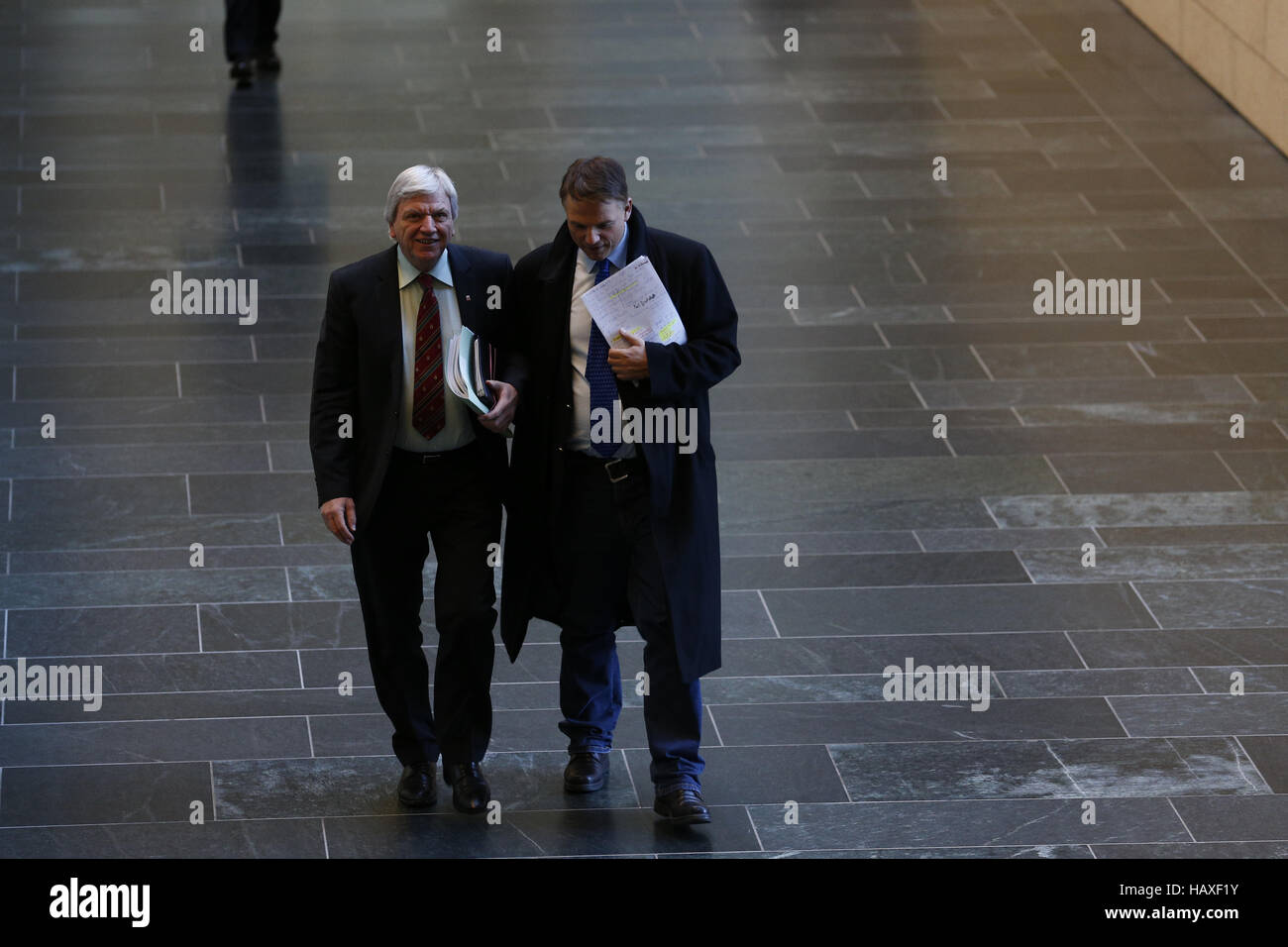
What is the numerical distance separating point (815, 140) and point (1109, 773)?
7.03 metres

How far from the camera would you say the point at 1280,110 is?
12.0 meters

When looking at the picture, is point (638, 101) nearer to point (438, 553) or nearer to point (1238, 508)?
point (1238, 508)

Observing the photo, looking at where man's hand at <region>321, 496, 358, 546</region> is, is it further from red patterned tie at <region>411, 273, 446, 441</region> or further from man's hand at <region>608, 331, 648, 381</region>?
man's hand at <region>608, 331, 648, 381</region>

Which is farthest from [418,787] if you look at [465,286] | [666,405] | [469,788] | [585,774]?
[465,286]

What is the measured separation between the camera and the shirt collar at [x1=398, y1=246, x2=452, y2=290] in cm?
539

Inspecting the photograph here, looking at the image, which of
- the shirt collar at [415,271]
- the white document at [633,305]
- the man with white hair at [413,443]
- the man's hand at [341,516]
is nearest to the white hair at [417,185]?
the man with white hair at [413,443]

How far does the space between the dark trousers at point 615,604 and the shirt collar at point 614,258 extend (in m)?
0.50

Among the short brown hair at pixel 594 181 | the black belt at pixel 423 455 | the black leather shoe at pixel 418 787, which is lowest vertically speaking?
the black leather shoe at pixel 418 787

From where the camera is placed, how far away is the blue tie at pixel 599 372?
538 centimetres

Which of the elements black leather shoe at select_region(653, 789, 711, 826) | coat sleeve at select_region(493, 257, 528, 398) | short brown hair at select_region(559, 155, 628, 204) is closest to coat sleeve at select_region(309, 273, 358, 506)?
coat sleeve at select_region(493, 257, 528, 398)

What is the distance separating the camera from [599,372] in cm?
538

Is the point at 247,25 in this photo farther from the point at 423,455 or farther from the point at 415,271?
the point at 423,455

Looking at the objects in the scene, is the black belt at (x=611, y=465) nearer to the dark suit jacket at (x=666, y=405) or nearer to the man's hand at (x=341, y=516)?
the dark suit jacket at (x=666, y=405)
